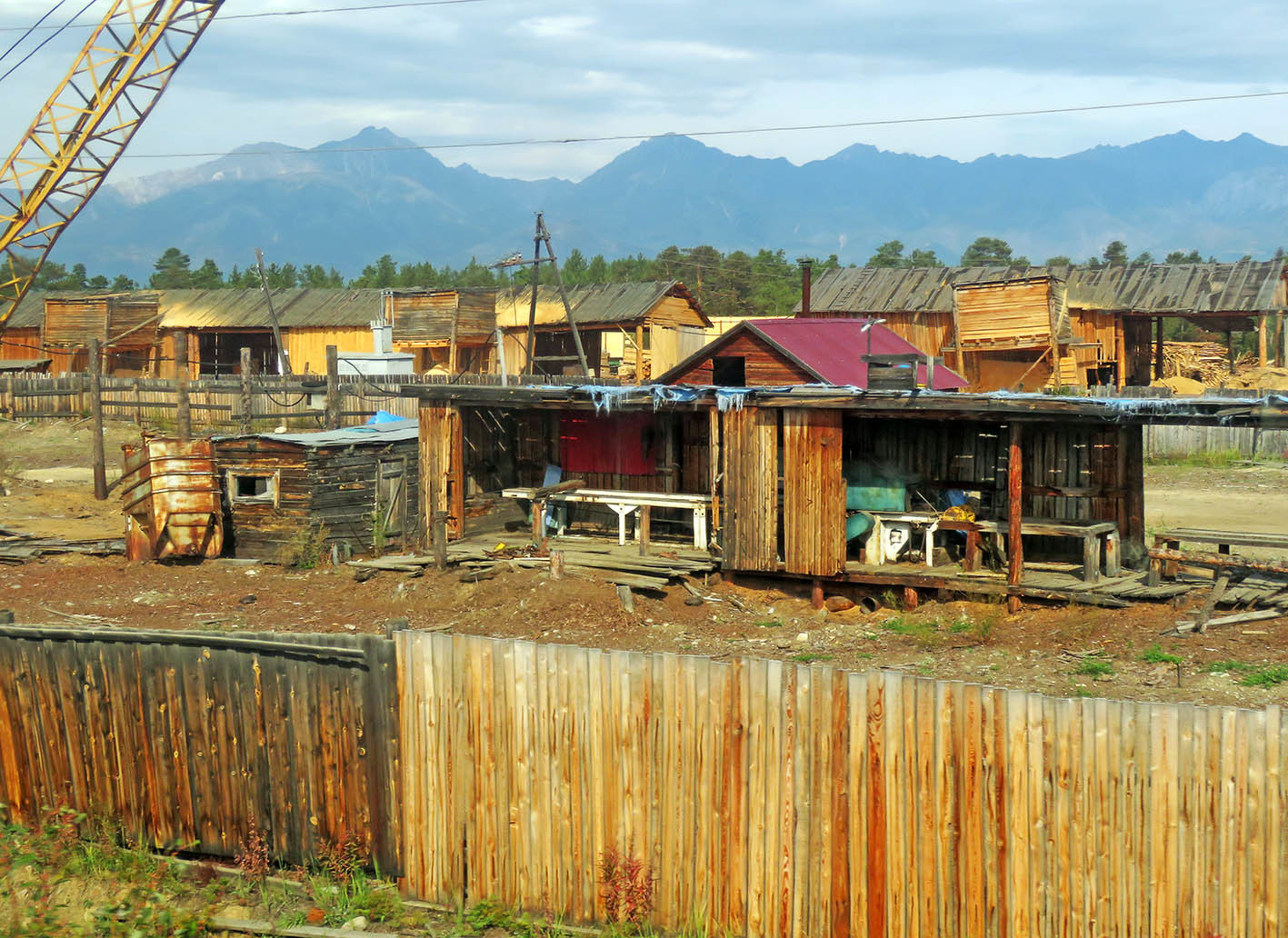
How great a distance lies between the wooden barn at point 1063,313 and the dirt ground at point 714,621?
25.2 metres

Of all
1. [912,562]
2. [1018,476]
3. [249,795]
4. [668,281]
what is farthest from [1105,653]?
[668,281]

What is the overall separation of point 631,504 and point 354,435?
5404 millimetres

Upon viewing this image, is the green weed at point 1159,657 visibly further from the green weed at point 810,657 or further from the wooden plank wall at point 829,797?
the wooden plank wall at point 829,797

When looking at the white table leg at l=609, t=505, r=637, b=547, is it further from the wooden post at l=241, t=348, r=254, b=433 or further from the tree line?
the tree line

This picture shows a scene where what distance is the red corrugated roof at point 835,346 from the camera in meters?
23.9

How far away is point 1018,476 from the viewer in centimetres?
1567

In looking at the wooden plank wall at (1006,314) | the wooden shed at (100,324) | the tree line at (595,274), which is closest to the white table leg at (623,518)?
the wooden plank wall at (1006,314)

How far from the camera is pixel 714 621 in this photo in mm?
16531

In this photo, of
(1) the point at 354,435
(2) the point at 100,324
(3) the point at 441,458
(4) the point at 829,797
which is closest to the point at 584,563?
(3) the point at 441,458

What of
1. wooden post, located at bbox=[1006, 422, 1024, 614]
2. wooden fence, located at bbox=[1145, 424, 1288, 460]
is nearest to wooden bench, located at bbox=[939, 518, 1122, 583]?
wooden post, located at bbox=[1006, 422, 1024, 614]

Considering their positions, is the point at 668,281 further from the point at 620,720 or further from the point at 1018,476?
the point at 620,720

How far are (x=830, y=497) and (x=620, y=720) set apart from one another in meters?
10.1

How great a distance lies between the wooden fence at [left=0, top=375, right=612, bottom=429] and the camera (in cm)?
3181

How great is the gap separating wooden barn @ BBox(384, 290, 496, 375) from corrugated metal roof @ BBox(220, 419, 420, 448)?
2433 cm
